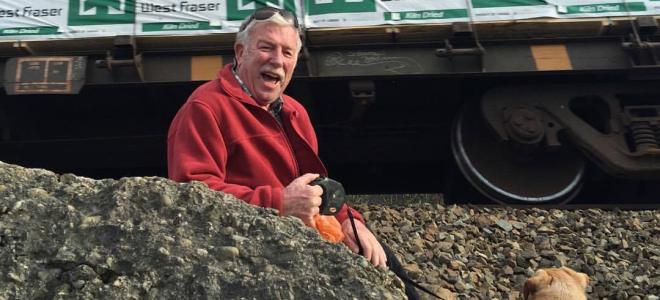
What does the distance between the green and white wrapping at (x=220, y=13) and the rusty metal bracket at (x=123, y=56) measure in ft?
0.28

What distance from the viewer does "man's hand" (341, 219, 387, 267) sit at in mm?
1866

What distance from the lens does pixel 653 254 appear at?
414 cm

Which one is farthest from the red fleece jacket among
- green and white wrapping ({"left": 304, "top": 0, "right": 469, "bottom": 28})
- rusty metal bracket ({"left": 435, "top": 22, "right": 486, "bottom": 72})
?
rusty metal bracket ({"left": 435, "top": 22, "right": 486, "bottom": 72})

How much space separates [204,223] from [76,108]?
17.2 feet

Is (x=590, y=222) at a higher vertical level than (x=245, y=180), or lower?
lower

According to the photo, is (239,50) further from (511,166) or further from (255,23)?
(511,166)

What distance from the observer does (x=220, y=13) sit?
16.7ft

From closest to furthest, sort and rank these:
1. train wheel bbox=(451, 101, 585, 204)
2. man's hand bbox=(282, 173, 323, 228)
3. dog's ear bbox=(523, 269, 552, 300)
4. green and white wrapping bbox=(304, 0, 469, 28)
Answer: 1. man's hand bbox=(282, 173, 323, 228)
2. dog's ear bbox=(523, 269, 552, 300)
3. green and white wrapping bbox=(304, 0, 469, 28)
4. train wheel bbox=(451, 101, 585, 204)

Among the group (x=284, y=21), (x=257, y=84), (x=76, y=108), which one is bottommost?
(x=76, y=108)

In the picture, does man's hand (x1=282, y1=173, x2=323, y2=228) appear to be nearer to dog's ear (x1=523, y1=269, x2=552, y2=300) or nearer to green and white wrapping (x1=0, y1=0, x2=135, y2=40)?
dog's ear (x1=523, y1=269, x2=552, y2=300)

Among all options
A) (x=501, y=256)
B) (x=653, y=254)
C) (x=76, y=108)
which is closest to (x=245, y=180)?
(x=501, y=256)

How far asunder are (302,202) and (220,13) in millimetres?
3678

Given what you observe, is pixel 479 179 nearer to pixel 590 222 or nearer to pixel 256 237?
pixel 590 222

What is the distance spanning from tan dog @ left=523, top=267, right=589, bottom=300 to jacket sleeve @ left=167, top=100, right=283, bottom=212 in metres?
1.00
